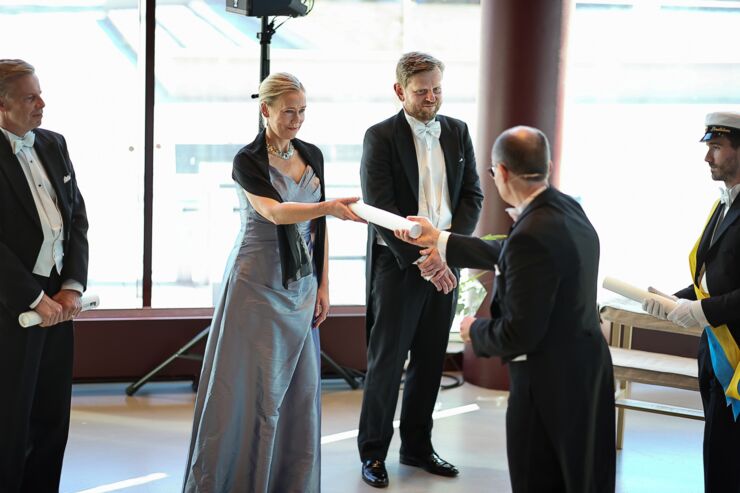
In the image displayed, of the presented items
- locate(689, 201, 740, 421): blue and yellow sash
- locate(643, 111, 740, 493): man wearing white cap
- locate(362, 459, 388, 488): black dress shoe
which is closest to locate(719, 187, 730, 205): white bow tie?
locate(643, 111, 740, 493): man wearing white cap

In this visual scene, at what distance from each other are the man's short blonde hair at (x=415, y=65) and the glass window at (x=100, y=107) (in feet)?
8.28

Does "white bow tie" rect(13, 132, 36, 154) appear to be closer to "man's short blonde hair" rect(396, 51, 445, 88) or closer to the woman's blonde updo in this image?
the woman's blonde updo

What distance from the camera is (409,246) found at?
415cm

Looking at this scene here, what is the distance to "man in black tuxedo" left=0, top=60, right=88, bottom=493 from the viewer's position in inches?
136

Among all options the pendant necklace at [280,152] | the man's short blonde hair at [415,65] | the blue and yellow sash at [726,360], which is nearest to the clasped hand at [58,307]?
the pendant necklace at [280,152]

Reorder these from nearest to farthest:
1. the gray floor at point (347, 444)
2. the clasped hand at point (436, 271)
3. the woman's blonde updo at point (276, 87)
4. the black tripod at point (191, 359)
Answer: the woman's blonde updo at point (276, 87) → the clasped hand at point (436, 271) → the gray floor at point (347, 444) → the black tripod at point (191, 359)

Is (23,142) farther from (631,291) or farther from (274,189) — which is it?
(631,291)

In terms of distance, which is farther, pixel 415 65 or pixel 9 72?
pixel 415 65

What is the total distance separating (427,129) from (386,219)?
0.91 metres

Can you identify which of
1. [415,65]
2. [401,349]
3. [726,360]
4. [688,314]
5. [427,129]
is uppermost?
[415,65]

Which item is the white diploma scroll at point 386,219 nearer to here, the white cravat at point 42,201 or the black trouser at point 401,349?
Answer: the black trouser at point 401,349

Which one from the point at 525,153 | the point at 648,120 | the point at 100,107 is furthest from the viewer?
the point at 648,120

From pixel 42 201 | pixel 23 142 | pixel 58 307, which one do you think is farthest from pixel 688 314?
pixel 23 142

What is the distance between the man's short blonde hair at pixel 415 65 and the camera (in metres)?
4.09
